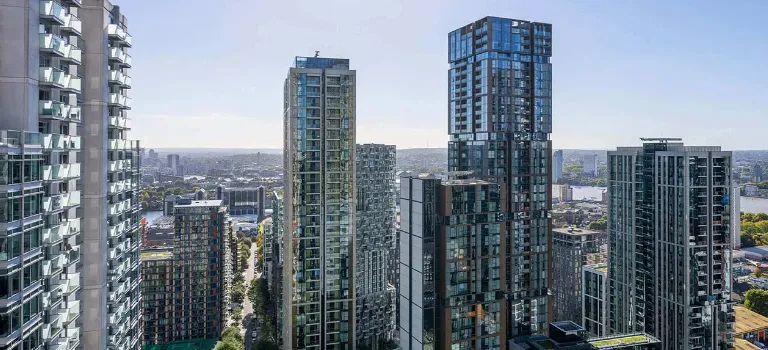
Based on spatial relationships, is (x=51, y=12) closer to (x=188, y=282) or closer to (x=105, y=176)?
(x=105, y=176)

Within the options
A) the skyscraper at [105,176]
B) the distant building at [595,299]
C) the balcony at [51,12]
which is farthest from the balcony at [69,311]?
the distant building at [595,299]

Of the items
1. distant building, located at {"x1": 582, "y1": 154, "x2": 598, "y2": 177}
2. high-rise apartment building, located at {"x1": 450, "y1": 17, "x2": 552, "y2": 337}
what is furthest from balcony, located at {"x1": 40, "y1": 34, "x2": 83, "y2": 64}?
distant building, located at {"x1": 582, "y1": 154, "x2": 598, "y2": 177}

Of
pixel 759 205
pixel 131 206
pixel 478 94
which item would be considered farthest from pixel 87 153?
pixel 759 205

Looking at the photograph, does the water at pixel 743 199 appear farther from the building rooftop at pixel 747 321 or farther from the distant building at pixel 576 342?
the distant building at pixel 576 342

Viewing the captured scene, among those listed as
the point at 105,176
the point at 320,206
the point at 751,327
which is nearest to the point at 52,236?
the point at 105,176

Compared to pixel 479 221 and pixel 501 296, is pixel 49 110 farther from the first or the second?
pixel 501 296
